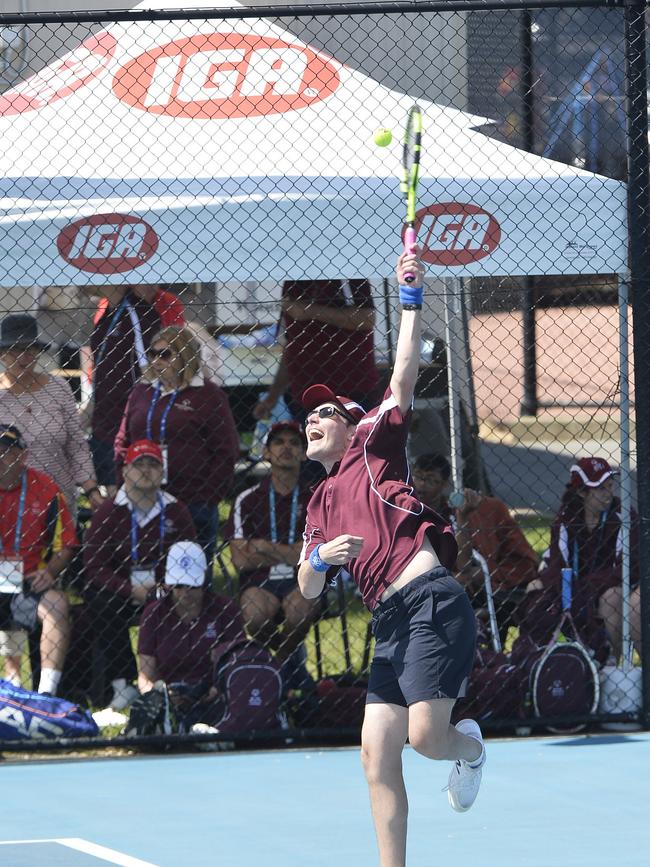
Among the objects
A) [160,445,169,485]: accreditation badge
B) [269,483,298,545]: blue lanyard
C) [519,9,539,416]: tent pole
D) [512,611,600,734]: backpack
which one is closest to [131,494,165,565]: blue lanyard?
[160,445,169,485]: accreditation badge

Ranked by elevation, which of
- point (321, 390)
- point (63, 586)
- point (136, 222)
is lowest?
point (63, 586)

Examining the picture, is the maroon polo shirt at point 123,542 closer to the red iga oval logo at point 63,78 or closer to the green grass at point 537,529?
the red iga oval logo at point 63,78

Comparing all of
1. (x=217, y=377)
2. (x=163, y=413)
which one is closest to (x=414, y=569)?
(x=163, y=413)

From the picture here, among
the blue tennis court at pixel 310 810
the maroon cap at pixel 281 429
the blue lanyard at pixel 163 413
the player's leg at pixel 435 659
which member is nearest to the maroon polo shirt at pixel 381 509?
the player's leg at pixel 435 659

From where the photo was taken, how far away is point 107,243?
656cm

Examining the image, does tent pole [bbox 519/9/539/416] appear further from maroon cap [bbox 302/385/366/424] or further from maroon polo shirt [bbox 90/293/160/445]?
maroon cap [bbox 302/385/366/424]

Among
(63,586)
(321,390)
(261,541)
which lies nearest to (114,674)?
(63,586)

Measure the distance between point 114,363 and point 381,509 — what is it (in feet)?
13.7

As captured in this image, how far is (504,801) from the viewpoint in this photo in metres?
5.84

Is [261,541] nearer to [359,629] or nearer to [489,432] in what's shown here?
[359,629]

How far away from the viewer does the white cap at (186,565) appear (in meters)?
6.95

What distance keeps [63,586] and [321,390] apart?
308cm

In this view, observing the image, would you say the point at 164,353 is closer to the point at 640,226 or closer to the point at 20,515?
the point at 20,515

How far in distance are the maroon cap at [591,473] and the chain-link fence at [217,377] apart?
0.6 inches
